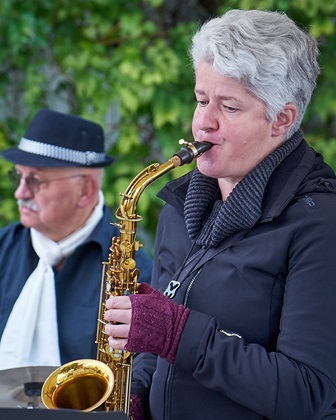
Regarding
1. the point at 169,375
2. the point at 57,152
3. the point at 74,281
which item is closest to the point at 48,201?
the point at 57,152

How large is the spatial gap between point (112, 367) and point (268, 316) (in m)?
0.45

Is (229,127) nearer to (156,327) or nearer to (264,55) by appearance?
(264,55)

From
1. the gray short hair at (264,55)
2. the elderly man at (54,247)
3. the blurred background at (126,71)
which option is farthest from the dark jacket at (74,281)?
the blurred background at (126,71)

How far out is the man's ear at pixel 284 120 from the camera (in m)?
1.73

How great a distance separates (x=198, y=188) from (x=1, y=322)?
3.69 feet

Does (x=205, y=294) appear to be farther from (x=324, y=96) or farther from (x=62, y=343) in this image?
(x=324, y=96)

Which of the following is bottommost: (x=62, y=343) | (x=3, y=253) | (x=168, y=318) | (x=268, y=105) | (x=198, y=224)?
(x=62, y=343)

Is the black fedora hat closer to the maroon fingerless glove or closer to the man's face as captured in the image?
the man's face

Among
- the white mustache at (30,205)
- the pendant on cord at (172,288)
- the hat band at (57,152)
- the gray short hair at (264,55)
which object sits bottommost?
the white mustache at (30,205)

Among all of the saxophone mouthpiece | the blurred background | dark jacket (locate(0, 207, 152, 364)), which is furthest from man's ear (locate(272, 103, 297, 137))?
the blurred background

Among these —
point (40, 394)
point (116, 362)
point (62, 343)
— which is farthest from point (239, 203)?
point (62, 343)

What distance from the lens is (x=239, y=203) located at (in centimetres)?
174

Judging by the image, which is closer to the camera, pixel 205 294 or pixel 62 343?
pixel 205 294

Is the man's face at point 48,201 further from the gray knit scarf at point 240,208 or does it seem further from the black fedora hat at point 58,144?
the gray knit scarf at point 240,208
